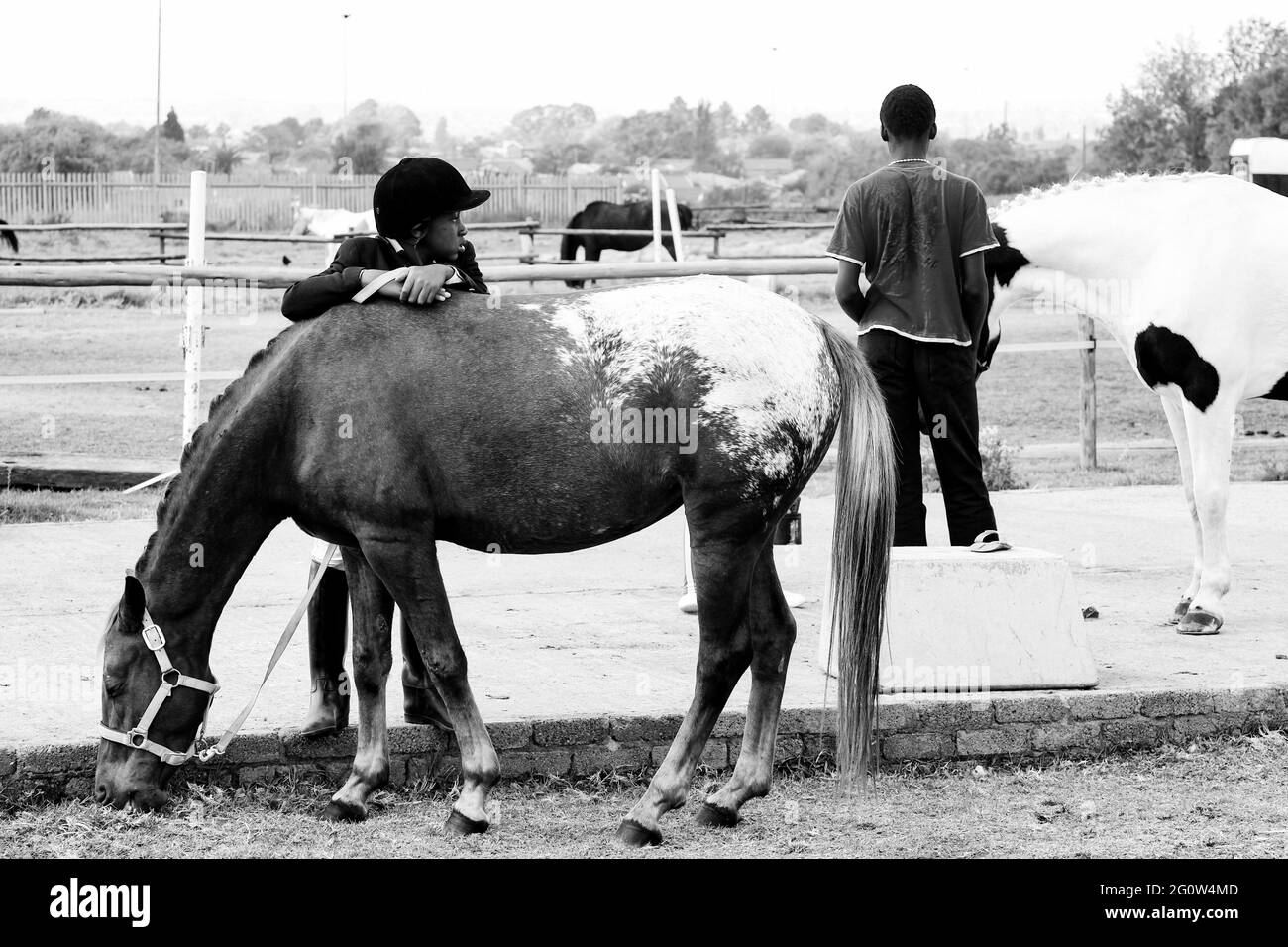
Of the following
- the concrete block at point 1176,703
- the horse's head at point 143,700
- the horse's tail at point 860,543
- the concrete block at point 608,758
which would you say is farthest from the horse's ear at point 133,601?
the concrete block at point 1176,703

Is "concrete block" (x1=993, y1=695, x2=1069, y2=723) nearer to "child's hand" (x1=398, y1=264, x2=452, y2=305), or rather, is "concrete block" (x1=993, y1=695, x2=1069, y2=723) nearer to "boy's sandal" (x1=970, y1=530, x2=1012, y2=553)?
"boy's sandal" (x1=970, y1=530, x2=1012, y2=553)

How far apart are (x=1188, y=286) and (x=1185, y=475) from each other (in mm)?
997

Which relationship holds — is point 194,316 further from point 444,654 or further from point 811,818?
point 811,818

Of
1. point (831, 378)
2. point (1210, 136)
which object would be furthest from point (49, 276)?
point (1210, 136)

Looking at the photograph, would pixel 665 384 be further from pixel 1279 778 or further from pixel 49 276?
pixel 49 276

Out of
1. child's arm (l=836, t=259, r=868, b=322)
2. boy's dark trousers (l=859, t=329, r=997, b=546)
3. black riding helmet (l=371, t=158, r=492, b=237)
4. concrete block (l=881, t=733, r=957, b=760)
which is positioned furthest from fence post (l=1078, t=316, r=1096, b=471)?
black riding helmet (l=371, t=158, r=492, b=237)

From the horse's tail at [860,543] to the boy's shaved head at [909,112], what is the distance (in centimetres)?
148

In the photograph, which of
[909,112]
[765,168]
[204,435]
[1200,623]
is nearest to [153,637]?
[204,435]

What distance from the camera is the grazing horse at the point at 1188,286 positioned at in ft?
19.5

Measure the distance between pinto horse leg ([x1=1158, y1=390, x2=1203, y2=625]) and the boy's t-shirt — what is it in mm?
1296

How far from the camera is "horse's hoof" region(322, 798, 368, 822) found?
164 inches

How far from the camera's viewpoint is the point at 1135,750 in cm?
489

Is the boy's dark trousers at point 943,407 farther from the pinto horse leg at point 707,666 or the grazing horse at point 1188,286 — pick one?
the pinto horse leg at point 707,666

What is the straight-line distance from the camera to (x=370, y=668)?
4.30 m
